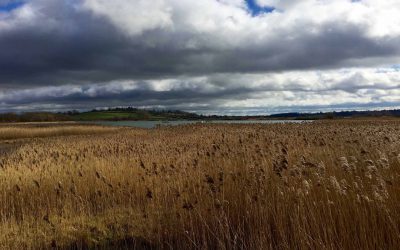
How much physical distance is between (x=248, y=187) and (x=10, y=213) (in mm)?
5441

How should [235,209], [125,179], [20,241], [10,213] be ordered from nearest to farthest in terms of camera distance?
[20,241], [235,209], [10,213], [125,179]

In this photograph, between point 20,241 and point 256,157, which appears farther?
point 256,157

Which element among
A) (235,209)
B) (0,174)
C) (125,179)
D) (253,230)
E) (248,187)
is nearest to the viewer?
(253,230)

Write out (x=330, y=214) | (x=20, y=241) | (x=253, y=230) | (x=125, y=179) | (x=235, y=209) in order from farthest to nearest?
1. (x=125, y=179)
2. (x=235, y=209)
3. (x=20, y=241)
4. (x=253, y=230)
5. (x=330, y=214)

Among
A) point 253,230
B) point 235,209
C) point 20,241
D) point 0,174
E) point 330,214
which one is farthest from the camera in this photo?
point 0,174

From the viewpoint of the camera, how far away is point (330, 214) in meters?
5.25

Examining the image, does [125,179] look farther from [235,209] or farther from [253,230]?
[253,230]

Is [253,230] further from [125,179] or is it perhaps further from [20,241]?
[125,179]

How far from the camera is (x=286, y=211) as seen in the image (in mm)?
6113

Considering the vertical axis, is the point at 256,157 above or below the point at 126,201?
above

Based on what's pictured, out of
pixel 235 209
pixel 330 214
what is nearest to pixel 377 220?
pixel 330 214

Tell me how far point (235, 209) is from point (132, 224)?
6.59 feet

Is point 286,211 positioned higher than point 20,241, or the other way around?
point 286,211

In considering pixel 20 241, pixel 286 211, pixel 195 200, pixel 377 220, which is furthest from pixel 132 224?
pixel 377 220
